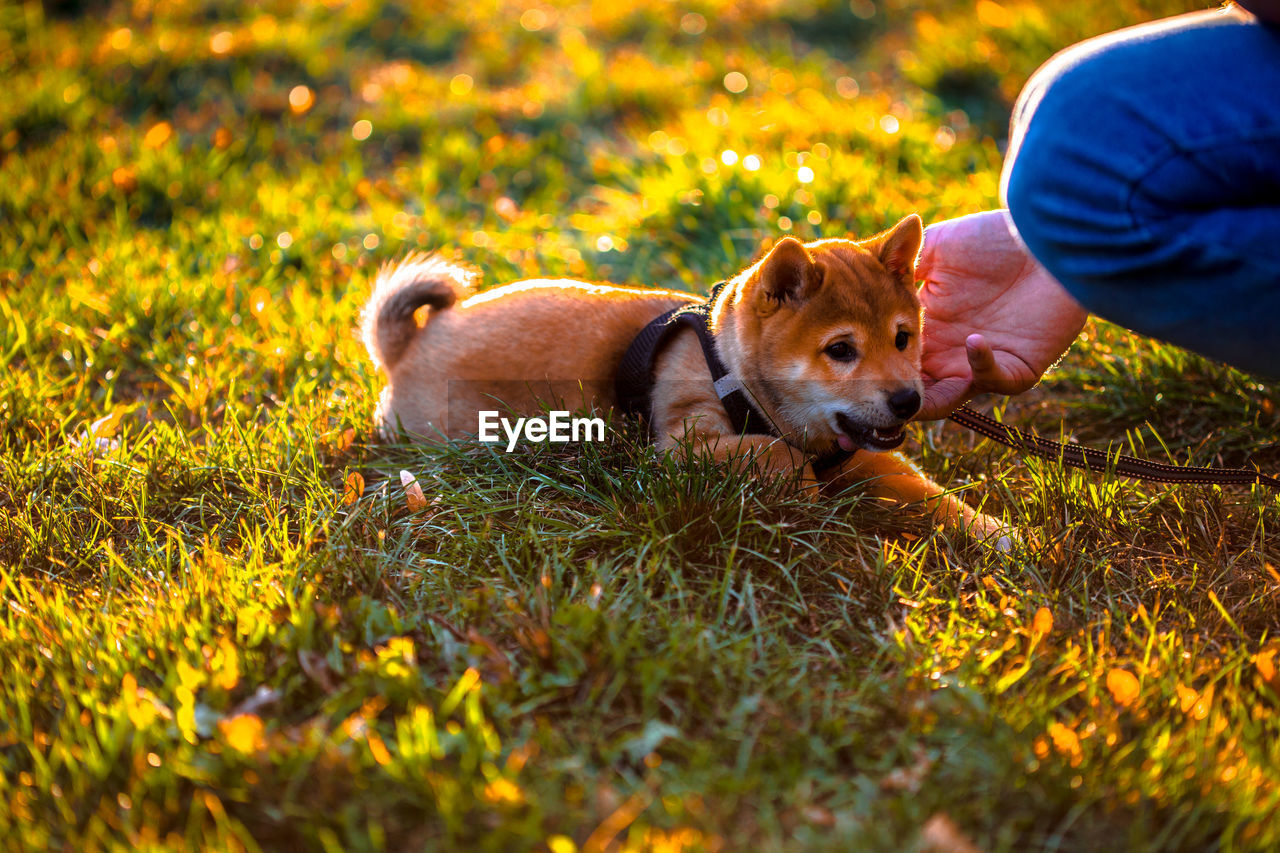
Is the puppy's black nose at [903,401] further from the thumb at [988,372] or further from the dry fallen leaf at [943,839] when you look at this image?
the dry fallen leaf at [943,839]

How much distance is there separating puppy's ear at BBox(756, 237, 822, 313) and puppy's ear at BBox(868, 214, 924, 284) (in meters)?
0.28

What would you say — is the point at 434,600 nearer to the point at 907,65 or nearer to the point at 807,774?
the point at 807,774

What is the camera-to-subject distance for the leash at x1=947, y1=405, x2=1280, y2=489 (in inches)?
106

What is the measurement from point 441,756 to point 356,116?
557 cm

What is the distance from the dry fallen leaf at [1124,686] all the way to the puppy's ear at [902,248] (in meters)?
1.44

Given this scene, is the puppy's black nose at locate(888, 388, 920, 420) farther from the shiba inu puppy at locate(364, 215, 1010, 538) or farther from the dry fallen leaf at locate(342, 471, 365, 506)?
the dry fallen leaf at locate(342, 471, 365, 506)

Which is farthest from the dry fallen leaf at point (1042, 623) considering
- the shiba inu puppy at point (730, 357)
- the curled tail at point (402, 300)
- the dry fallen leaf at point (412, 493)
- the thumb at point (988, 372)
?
the curled tail at point (402, 300)

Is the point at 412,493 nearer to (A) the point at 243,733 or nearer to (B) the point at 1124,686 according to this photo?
(A) the point at 243,733

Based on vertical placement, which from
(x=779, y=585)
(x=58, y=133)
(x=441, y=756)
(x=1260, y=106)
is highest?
(x=1260, y=106)

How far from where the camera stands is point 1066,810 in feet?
6.02

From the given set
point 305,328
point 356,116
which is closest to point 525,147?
point 356,116

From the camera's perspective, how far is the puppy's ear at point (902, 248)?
2965 millimetres

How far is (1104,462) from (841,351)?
0.84m

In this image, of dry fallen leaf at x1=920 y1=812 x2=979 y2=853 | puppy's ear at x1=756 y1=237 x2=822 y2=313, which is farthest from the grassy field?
puppy's ear at x1=756 y1=237 x2=822 y2=313
